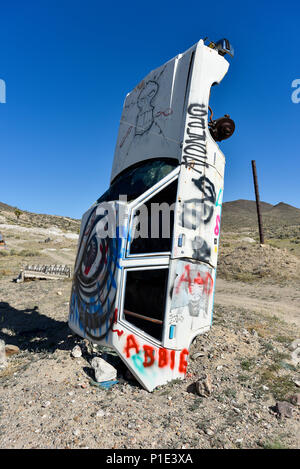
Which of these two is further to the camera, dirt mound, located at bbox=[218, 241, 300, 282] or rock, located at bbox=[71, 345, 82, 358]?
dirt mound, located at bbox=[218, 241, 300, 282]

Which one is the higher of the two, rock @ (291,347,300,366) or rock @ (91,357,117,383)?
rock @ (291,347,300,366)


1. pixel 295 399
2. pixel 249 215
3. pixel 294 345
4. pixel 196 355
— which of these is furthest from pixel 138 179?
pixel 249 215

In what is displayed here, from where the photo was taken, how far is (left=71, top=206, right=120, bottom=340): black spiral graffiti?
533 centimetres

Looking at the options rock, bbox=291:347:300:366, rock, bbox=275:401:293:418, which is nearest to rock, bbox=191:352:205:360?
rock, bbox=275:401:293:418

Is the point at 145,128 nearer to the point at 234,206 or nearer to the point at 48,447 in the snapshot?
the point at 48,447

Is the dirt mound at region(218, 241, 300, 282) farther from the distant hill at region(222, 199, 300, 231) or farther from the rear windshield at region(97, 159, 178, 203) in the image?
the distant hill at region(222, 199, 300, 231)

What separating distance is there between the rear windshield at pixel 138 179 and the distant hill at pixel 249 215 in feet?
254

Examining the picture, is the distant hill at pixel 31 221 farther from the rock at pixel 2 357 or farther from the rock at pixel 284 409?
the rock at pixel 284 409

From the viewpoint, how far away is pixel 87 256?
6.39 m

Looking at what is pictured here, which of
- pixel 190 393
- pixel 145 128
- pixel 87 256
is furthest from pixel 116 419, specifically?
pixel 145 128

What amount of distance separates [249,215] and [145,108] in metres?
110

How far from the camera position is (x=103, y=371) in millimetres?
5305

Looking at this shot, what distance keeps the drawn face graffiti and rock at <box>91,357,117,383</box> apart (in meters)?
6.13
